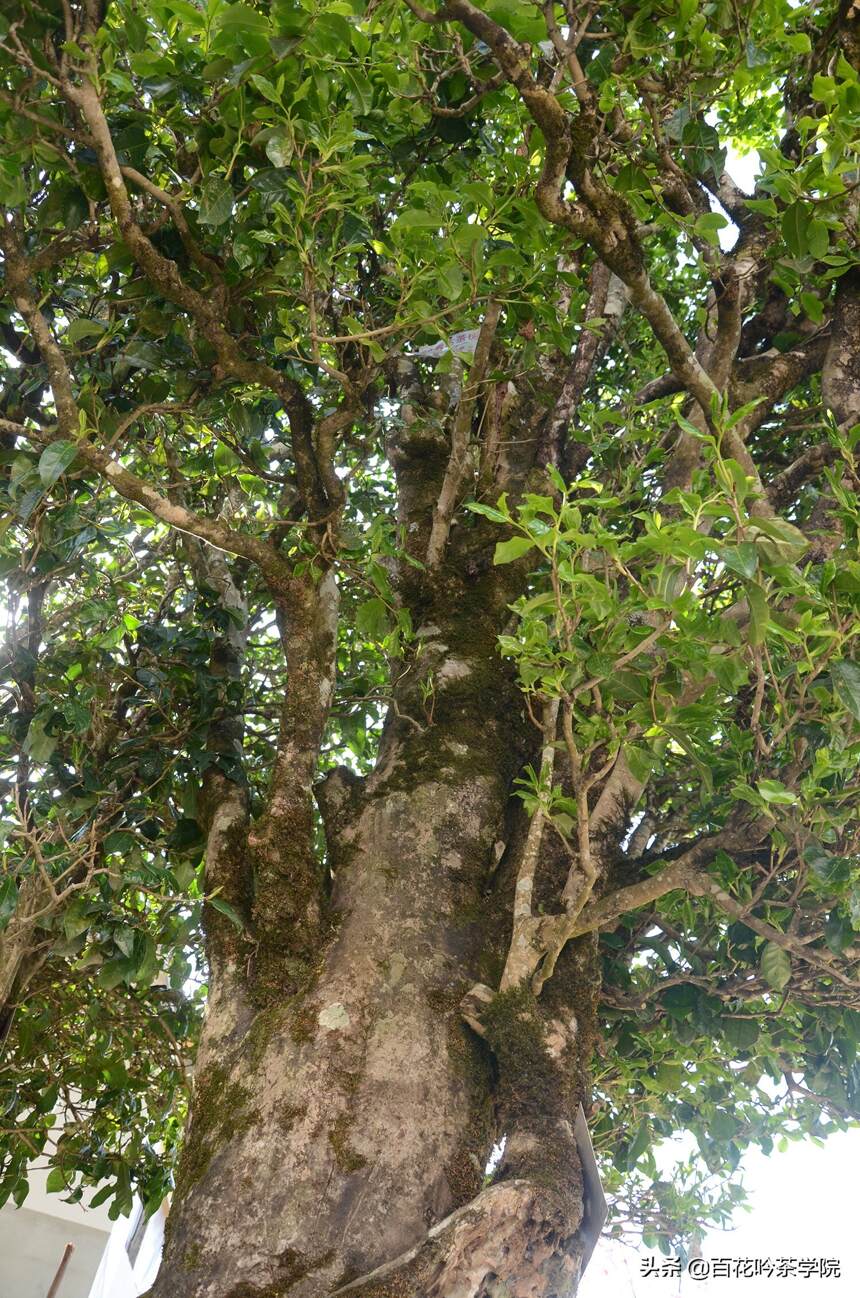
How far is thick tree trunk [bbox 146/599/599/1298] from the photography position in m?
1.70

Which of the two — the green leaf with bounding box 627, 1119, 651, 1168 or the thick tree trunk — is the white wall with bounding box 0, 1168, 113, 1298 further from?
the thick tree trunk

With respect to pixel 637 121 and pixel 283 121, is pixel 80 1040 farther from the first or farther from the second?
pixel 637 121

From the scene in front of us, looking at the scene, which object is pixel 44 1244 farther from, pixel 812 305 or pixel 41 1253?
pixel 812 305

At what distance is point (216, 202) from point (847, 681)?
1505mm

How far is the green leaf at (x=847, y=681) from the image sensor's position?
67.6 inches

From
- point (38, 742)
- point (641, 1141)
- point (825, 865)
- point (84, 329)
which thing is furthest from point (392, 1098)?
point (84, 329)

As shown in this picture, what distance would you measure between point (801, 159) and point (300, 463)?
4.53 ft

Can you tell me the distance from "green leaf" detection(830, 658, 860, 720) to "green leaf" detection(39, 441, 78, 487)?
148 centimetres

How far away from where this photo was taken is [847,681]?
1.74 m

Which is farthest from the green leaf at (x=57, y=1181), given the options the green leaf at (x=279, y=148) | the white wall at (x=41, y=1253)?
the white wall at (x=41, y=1253)

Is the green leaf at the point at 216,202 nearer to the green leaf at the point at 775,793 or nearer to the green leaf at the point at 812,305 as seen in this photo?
the green leaf at the point at 812,305

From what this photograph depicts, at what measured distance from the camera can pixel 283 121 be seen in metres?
1.91

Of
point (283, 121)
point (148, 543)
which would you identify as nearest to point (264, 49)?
point (283, 121)

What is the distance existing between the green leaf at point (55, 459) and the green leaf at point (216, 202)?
0.53 meters
